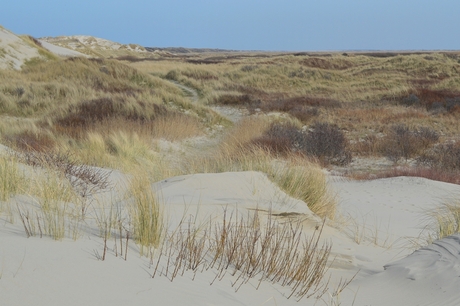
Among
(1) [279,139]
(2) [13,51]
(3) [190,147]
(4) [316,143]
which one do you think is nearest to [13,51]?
(2) [13,51]

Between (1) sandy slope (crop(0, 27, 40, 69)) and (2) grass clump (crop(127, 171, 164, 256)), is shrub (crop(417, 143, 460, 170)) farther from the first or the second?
(1) sandy slope (crop(0, 27, 40, 69))

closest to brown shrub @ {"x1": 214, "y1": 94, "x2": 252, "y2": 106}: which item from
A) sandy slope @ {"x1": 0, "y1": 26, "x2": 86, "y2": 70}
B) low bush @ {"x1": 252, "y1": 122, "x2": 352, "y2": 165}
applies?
low bush @ {"x1": 252, "y1": 122, "x2": 352, "y2": 165}

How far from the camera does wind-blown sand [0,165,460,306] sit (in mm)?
2234

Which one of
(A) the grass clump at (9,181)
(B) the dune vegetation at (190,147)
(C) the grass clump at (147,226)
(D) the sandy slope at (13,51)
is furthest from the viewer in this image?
(D) the sandy slope at (13,51)

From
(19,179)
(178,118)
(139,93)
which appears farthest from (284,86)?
(19,179)

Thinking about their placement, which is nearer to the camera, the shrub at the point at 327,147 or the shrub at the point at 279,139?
the shrub at the point at 279,139

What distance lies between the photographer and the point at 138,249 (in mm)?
2979

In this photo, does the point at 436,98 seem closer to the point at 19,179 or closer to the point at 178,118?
the point at 178,118

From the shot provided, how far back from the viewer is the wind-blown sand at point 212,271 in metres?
2.23

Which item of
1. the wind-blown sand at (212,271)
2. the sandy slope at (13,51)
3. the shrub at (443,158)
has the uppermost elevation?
the sandy slope at (13,51)

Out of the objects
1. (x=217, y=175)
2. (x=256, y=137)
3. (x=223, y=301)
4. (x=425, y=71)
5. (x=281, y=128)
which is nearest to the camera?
(x=223, y=301)

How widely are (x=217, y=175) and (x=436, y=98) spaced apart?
20.6 m

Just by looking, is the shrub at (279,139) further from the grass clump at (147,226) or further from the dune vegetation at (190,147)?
the grass clump at (147,226)

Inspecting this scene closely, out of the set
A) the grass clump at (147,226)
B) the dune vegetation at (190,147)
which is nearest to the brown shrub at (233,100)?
the dune vegetation at (190,147)
